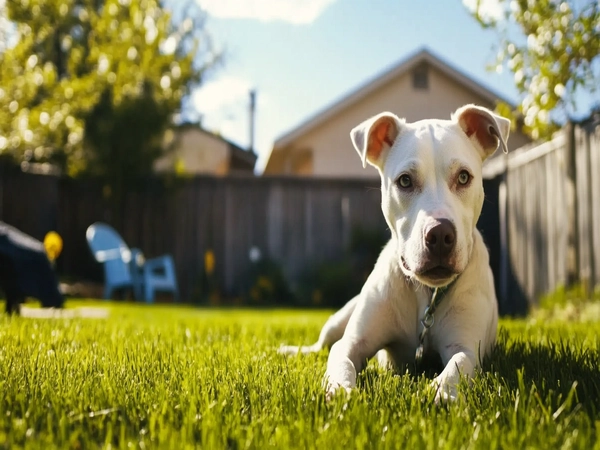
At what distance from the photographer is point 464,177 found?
9.46 ft

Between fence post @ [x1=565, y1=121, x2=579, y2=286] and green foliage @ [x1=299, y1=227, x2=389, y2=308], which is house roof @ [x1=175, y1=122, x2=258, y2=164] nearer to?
green foliage @ [x1=299, y1=227, x2=389, y2=308]

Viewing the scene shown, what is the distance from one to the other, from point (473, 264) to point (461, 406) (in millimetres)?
1113

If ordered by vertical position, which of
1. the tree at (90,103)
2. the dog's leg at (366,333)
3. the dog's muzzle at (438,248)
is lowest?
the dog's leg at (366,333)

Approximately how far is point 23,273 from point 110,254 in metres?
5.74

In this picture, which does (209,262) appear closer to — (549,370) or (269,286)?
(269,286)

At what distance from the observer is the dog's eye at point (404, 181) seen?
290 cm

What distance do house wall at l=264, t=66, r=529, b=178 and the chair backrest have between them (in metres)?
7.67

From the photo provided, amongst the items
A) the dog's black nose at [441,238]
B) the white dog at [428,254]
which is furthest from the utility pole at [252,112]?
the dog's black nose at [441,238]

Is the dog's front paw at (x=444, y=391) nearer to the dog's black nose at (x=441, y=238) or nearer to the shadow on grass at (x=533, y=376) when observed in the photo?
the shadow on grass at (x=533, y=376)

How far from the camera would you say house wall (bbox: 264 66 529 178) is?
18250 millimetres

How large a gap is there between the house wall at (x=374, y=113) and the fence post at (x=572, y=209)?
10990 mm

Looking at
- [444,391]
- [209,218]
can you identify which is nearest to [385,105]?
[209,218]

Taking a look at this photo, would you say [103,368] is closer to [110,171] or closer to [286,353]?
[286,353]

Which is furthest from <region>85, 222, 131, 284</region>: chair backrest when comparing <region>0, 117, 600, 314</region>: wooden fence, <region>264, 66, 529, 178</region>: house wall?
<region>264, 66, 529, 178</region>: house wall
